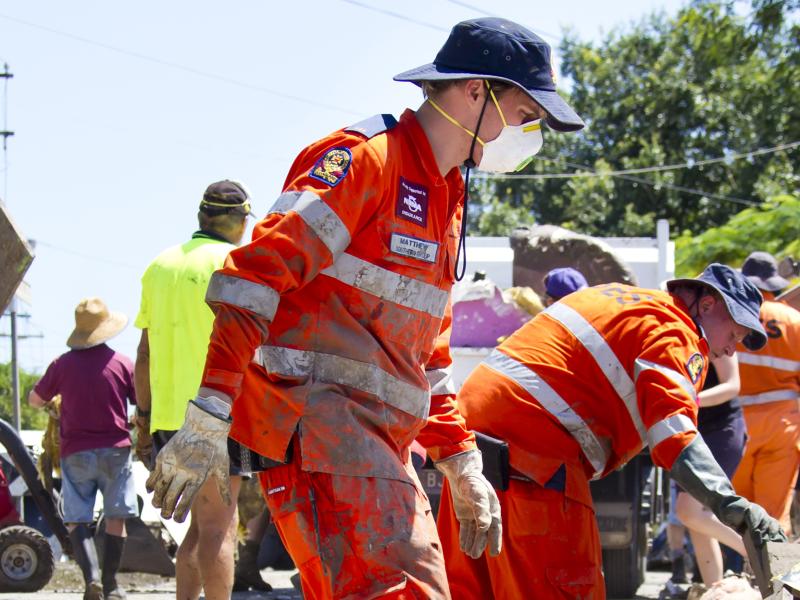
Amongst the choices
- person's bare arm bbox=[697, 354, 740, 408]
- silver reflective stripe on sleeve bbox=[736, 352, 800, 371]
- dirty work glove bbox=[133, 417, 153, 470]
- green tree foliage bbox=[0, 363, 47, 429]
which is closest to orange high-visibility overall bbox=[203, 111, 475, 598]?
dirty work glove bbox=[133, 417, 153, 470]

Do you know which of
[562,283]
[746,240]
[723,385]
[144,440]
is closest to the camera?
[144,440]

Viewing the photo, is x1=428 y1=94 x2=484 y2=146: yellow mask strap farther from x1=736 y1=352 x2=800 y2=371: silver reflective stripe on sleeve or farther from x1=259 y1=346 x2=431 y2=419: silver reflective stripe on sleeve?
x1=736 y1=352 x2=800 y2=371: silver reflective stripe on sleeve

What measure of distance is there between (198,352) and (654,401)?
89.3 inches

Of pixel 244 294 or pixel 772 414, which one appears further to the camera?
pixel 772 414

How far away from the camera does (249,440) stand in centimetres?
337

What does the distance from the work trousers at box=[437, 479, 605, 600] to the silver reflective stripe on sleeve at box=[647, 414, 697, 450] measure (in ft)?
1.64

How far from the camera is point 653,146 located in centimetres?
3119

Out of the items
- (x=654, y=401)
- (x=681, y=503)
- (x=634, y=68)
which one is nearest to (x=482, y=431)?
(x=654, y=401)

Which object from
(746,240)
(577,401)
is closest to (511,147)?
(577,401)

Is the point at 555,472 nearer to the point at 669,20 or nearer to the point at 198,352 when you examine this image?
the point at 198,352

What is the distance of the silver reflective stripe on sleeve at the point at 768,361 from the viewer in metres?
8.29

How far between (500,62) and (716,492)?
4.80 feet

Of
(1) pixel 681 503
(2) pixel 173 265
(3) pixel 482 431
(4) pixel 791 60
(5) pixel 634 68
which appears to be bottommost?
(1) pixel 681 503

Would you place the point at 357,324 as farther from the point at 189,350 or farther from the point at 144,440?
the point at 144,440
